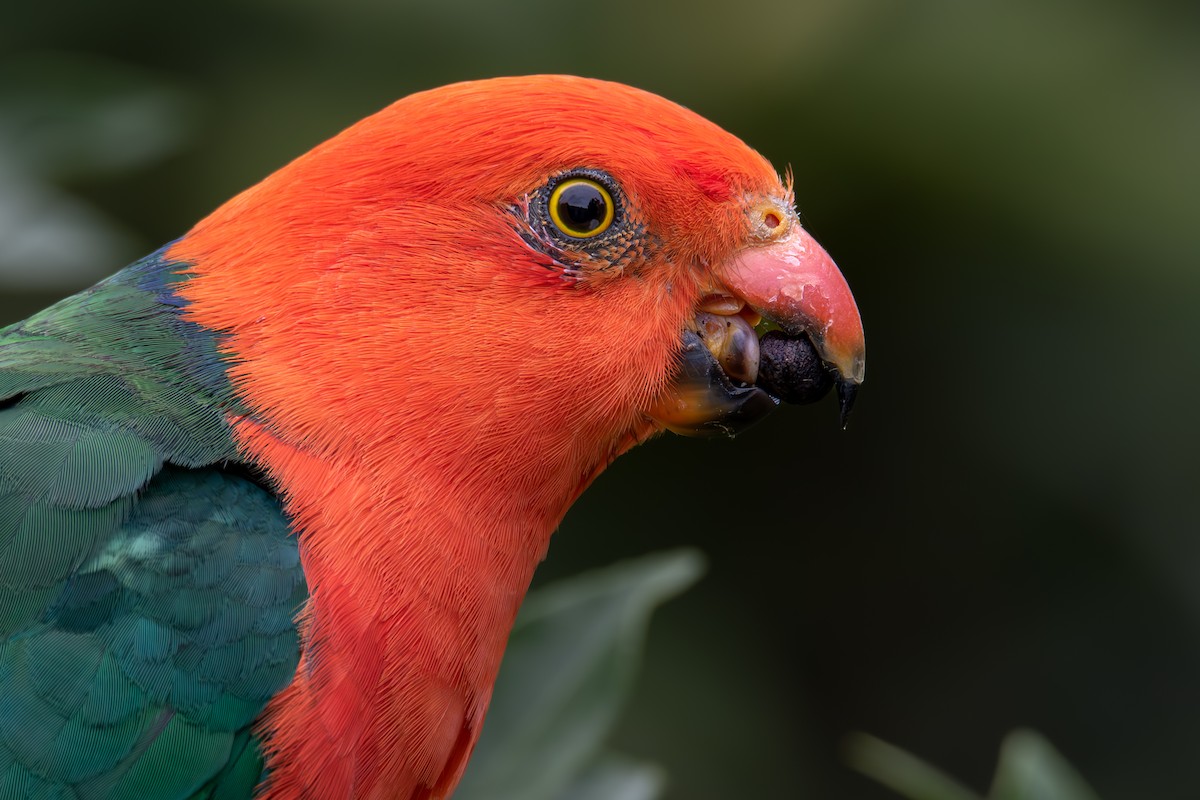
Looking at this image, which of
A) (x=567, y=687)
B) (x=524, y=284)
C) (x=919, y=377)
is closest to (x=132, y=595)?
(x=524, y=284)

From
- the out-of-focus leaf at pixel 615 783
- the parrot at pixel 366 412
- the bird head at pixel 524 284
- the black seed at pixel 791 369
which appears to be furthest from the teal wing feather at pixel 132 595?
the out-of-focus leaf at pixel 615 783

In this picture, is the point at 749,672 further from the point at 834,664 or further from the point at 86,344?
the point at 86,344

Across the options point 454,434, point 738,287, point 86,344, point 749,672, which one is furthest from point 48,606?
point 749,672

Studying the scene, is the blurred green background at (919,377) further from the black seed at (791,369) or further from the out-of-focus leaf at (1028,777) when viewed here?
the black seed at (791,369)

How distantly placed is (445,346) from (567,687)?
997 millimetres

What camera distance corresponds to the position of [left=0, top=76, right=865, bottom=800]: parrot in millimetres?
2053

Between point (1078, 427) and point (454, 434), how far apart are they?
2.87 m

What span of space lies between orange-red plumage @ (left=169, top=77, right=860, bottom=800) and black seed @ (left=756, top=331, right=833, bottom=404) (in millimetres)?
174

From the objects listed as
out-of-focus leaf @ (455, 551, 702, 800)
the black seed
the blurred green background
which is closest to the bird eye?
the black seed

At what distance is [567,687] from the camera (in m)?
2.93

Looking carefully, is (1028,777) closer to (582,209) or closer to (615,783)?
(615,783)

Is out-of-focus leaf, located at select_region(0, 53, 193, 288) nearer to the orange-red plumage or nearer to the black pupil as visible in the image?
the orange-red plumage

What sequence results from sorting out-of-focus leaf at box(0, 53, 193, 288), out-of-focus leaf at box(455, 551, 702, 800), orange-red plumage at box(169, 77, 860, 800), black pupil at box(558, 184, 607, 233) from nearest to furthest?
orange-red plumage at box(169, 77, 860, 800) < black pupil at box(558, 184, 607, 233) < out-of-focus leaf at box(455, 551, 702, 800) < out-of-focus leaf at box(0, 53, 193, 288)

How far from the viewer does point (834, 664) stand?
4680 millimetres
